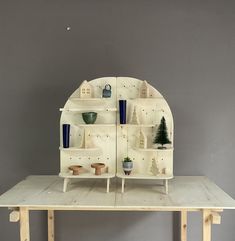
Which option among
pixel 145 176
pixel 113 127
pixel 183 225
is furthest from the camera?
pixel 183 225

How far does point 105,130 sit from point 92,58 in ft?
1.72

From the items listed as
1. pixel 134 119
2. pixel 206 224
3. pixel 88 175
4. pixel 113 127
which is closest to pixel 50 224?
pixel 88 175

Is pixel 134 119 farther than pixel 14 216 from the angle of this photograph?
Yes

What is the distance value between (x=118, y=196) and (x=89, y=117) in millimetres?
450

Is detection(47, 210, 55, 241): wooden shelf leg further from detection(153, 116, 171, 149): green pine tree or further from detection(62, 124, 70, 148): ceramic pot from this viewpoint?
detection(153, 116, 171, 149): green pine tree

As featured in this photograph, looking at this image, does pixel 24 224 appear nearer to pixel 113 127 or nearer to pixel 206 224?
pixel 113 127

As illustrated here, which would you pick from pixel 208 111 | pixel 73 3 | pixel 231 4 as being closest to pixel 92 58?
pixel 73 3

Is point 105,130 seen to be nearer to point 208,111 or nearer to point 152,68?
point 152,68

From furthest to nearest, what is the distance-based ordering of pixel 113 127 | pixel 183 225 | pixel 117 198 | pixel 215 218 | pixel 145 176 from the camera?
pixel 183 225
pixel 113 127
pixel 145 176
pixel 117 198
pixel 215 218

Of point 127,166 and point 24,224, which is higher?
point 127,166

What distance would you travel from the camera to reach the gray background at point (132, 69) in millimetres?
2092

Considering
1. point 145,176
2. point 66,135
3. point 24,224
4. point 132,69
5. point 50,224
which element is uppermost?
point 132,69

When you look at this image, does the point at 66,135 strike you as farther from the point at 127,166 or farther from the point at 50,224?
the point at 50,224

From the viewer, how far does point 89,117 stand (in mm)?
1795
